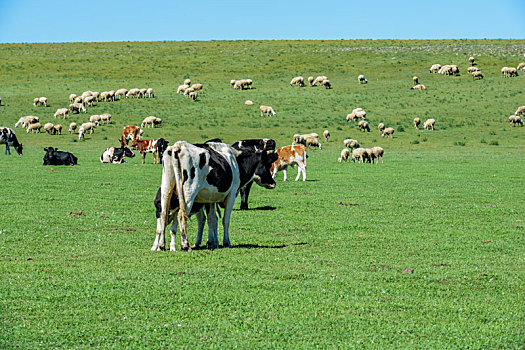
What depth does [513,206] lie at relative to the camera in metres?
19.0

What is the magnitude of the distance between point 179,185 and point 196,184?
0.35 m

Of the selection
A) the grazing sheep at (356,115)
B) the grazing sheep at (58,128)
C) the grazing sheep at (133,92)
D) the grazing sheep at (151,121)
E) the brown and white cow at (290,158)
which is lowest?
the brown and white cow at (290,158)

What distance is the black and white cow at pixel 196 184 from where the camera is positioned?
452 inches

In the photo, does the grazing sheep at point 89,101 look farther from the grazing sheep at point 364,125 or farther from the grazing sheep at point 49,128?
the grazing sheep at point 364,125

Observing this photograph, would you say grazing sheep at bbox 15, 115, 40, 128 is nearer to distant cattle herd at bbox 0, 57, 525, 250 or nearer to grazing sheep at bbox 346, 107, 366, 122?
distant cattle herd at bbox 0, 57, 525, 250

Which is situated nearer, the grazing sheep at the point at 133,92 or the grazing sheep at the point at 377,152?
the grazing sheep at the point at 377,152

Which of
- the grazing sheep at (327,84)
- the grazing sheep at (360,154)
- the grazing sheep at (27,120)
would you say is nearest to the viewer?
the grazing sheep at (360,154)

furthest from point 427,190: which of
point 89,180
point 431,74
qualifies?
point 431,74

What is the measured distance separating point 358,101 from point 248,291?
62.0 meters

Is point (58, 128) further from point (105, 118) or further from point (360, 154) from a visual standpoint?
point (360, 154)

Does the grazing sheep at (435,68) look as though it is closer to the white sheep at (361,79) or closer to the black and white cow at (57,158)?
the white sheep at (361,79)

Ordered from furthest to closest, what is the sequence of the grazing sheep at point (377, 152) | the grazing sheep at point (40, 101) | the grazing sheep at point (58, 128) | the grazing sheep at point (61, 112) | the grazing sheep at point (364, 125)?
the grazing sheep at point (40, 101), the grazing sheep at point (61, 112), the grazing sheep at point (58, 128), the grazing sheep at point (364, 125), the grazing sheep at point (377, 152)

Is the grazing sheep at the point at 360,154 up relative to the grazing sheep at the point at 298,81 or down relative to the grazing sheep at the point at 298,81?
down

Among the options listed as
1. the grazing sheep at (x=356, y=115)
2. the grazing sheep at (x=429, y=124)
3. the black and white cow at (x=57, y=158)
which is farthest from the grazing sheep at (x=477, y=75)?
the black and white cow at (x=57, y=158)
